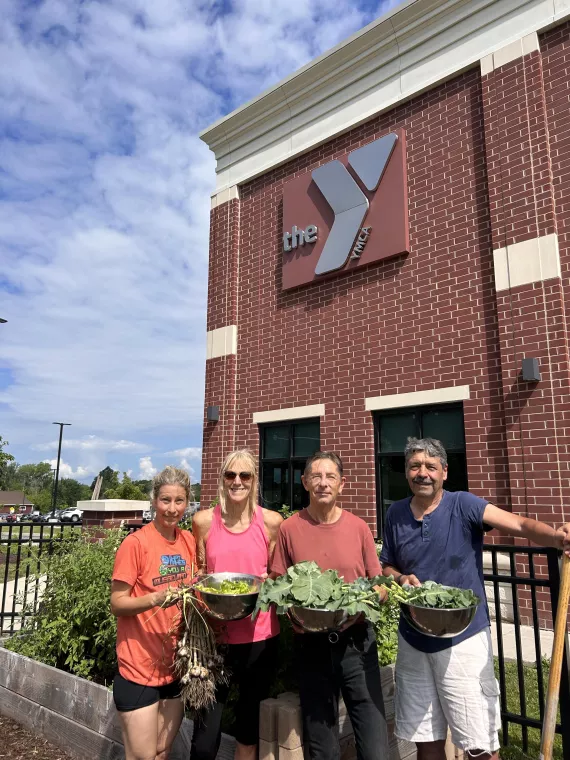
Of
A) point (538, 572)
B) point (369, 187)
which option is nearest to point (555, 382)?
point (538, 572)

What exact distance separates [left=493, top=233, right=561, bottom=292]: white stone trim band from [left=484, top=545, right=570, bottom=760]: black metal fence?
12.0 feet

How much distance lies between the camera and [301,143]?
1062 cm

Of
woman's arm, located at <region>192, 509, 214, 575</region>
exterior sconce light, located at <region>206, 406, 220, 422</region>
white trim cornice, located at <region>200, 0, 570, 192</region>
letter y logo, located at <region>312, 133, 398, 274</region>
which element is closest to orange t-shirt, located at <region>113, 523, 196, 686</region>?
woman's arm, located at <region>192, 509, 214, 575</region>

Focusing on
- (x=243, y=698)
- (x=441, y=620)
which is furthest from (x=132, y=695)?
(x=441, y=620)

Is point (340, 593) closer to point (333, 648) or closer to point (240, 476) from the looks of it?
point (333, 648)

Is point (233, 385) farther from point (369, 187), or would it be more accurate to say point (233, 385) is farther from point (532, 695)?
point (532, 695)

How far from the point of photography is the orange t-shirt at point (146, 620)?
276cm

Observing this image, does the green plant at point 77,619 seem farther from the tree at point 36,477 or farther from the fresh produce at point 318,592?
the tree at point 36,477

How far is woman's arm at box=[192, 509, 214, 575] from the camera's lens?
311 cm

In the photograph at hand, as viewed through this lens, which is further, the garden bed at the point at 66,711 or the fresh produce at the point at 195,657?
the garden bed at the point at 66,711

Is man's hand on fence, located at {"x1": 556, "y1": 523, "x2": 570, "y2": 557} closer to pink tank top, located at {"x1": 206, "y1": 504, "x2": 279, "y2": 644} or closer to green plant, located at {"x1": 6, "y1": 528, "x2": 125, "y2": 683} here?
pink tank top, located at {"x1": 206, "y1": 504, "x2": 279, "y2": 644}

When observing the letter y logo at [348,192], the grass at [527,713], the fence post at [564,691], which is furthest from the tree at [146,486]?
the letter y logo at [348,192]

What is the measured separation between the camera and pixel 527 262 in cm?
743

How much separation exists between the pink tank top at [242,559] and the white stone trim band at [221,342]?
826 centimetres
